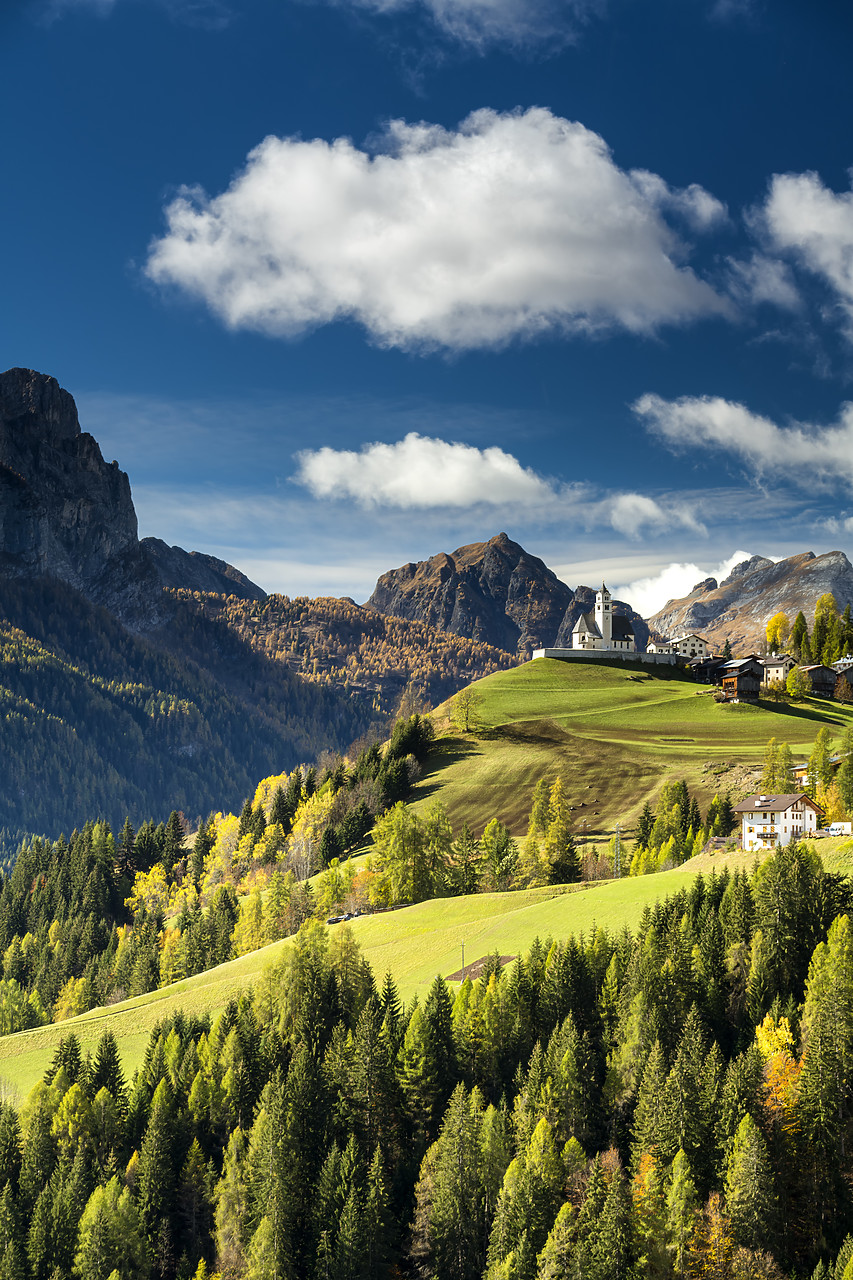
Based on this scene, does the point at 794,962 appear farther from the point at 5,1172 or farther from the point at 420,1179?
the point at 5,1172

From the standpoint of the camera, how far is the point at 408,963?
8725 centimetres

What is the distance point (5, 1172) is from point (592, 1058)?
44953 mm

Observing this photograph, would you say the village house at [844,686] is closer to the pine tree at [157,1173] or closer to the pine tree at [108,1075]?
the pine tree at [108,1075]

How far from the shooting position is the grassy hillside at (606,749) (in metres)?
141

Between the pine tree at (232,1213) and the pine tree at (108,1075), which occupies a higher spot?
the pine tree at (108,1075)

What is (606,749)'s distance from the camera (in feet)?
538

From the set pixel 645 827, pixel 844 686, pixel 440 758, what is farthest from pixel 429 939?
pixel 844 686

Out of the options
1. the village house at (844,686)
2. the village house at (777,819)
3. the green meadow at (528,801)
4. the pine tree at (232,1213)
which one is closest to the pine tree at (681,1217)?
the green meadow at (528,801)

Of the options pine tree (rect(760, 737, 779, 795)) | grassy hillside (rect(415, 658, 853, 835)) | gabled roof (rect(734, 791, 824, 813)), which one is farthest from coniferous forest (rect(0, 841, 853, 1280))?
grassy hillside (rect(415, 658, 853, 835))

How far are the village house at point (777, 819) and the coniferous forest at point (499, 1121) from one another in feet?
58.3

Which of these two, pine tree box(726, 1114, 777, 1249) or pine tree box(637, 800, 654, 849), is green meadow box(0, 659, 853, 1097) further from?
pine tree box(726, 1114, 777, 1249)

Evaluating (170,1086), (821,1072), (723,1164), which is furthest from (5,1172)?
(821,1072)

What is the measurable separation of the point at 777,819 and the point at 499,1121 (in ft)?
157

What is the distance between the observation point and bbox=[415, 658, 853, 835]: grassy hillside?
462ft
